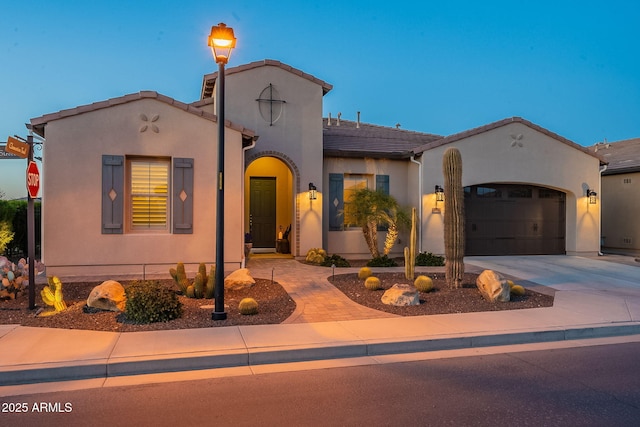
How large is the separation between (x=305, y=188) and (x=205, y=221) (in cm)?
377

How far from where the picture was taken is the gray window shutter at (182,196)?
11766mm

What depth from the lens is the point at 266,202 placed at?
17.2 m

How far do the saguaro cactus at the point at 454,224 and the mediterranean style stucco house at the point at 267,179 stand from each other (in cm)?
468

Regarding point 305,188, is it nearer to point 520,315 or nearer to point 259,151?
point 259,151

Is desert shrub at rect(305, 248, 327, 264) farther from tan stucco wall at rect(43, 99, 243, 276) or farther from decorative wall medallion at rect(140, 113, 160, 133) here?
decorative wall medallion at rect(140, 113, 160, 133)

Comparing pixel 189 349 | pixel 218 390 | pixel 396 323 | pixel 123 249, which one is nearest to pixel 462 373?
pixel 396 323

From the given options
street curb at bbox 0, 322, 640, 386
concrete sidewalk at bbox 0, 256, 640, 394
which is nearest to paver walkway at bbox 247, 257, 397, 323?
concrete sidewalk at bbox 0, 256, 640, 394

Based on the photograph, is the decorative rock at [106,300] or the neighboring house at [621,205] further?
the neighboring house at [621,205]

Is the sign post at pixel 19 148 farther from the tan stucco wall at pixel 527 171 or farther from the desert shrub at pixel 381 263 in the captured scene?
the tan stucco wall at pixel 527 171

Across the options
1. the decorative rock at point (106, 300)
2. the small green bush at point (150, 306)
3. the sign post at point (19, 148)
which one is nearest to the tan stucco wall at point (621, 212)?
the small green bush at point (150, 306)

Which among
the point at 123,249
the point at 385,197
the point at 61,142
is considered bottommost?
the point at 123,249

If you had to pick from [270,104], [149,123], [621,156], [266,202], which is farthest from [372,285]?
[621,156]

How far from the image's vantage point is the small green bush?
7.16m

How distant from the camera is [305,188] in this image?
1471 centimetres
